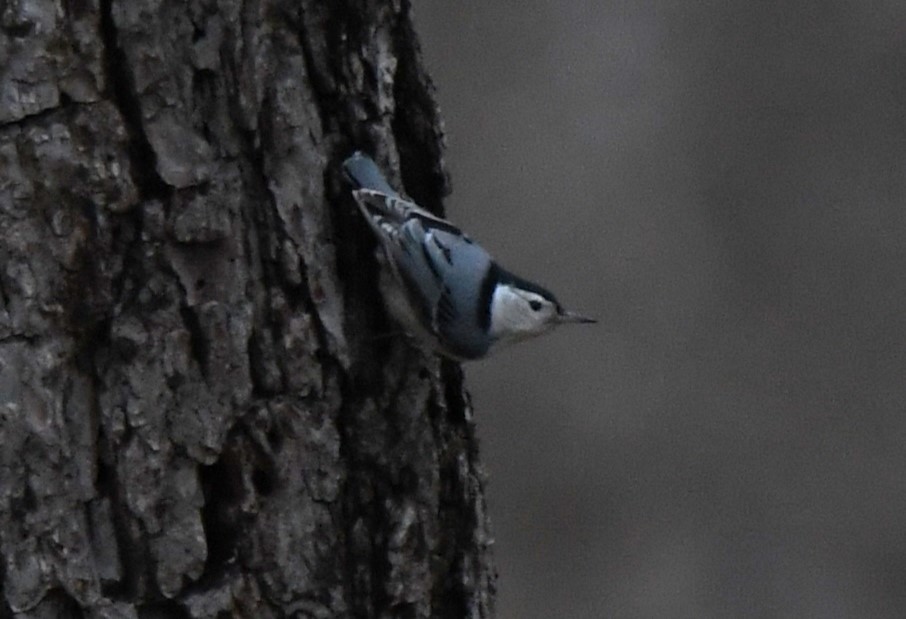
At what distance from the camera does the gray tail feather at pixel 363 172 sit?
2.13 m

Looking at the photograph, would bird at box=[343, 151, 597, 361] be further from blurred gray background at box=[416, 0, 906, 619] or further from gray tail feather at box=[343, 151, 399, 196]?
blurred gray background at box=[416, 0, 906, 619]

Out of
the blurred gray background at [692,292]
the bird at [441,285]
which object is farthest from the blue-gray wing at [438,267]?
the blurred gray background at [692,292]

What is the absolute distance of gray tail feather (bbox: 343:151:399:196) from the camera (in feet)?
6.98

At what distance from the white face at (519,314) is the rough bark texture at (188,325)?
610mm

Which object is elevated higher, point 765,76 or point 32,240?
point 765,76

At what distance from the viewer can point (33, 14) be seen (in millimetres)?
1884

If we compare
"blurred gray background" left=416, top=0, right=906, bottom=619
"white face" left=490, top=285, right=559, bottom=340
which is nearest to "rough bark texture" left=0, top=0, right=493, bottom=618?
A: "white face" left=490, top=285, right=559, bottom=340

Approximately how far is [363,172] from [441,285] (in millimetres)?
452

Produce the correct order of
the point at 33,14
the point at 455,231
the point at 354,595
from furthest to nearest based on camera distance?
1. the point at 455,231
2. the point at 354,595
3. the point at 33,14

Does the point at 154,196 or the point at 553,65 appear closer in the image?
the point at 154,196

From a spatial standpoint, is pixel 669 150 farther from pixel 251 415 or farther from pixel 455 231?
pixel 251 415

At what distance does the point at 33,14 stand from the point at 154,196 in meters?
0.23

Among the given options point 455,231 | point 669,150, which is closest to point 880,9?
point 669,150

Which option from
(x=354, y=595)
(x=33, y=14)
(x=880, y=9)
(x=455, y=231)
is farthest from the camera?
(x=880, y=9)
